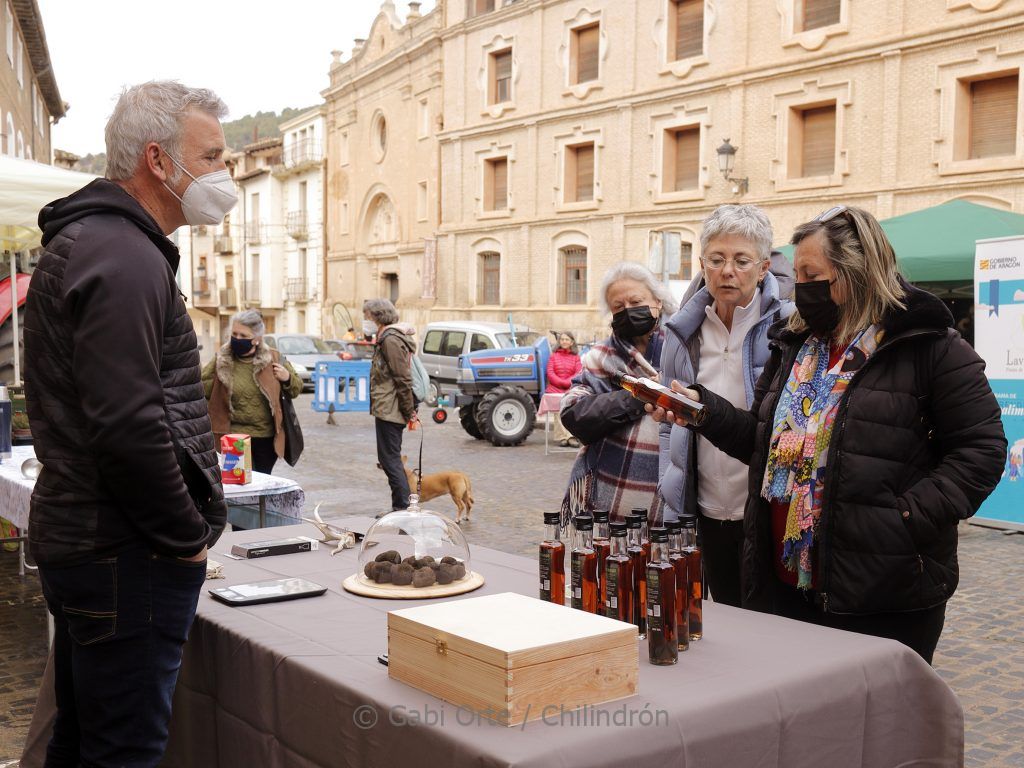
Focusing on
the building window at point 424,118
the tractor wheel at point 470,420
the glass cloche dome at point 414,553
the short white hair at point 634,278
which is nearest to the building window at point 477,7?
the building window at point 424,118

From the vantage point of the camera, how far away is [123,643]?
7.48 ft

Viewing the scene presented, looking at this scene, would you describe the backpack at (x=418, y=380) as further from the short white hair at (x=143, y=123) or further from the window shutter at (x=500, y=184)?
the window shutter at (x=500, y=184)

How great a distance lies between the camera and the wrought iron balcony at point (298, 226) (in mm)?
41312

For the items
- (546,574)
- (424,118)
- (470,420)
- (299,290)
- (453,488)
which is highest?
(424,118)

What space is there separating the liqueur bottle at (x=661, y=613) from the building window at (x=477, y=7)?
30.0m

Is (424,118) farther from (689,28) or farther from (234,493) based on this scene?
(234,493)

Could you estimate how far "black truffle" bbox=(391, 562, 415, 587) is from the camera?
301cm

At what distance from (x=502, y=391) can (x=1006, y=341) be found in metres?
7.97

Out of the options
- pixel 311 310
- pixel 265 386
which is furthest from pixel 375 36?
pixel 265 386

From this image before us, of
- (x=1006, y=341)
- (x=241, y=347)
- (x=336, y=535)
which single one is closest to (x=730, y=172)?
(x=1006, y=341)

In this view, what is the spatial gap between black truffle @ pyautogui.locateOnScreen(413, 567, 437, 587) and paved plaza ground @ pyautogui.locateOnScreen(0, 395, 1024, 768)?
216 cm

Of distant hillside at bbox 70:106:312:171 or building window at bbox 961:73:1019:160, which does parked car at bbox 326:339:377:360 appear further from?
distant hillside at bbox 70:106:312:171

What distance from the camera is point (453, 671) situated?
2061 mm

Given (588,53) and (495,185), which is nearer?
(588,53)
